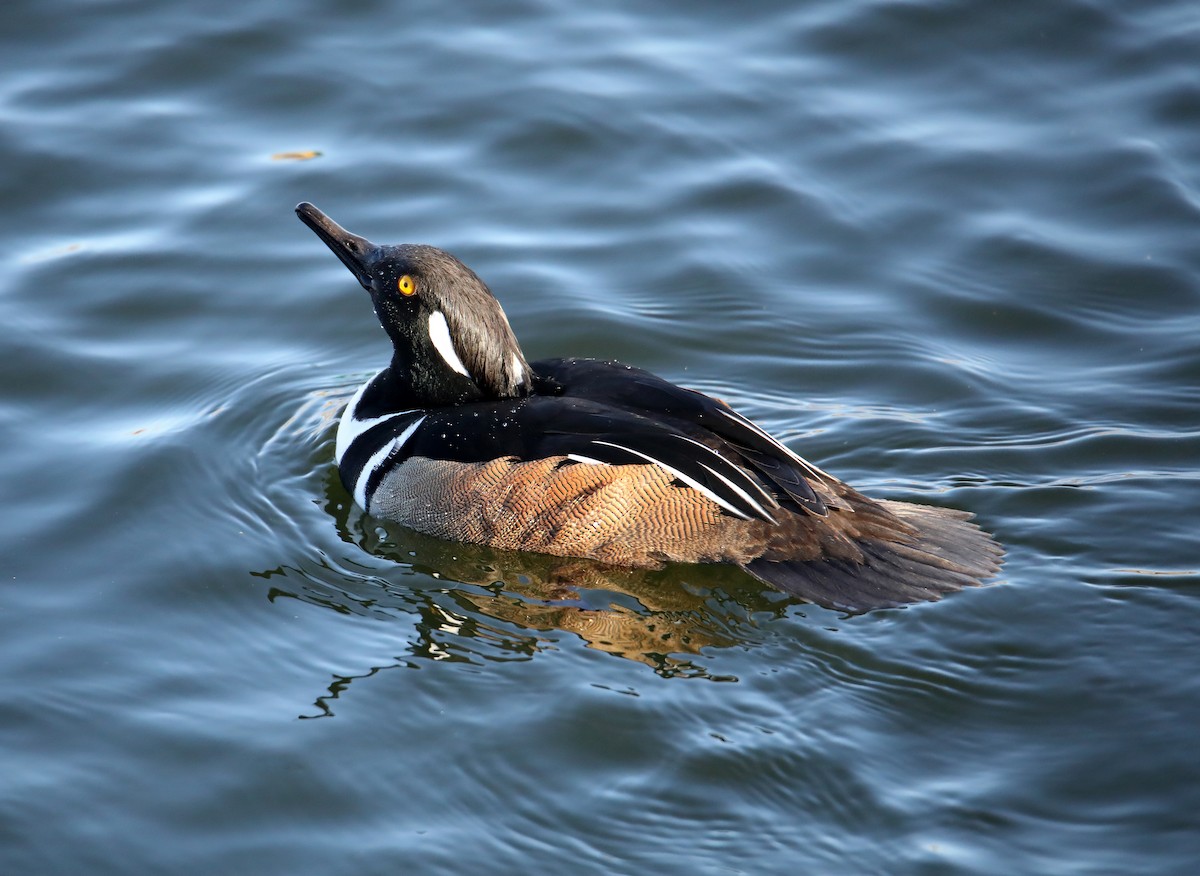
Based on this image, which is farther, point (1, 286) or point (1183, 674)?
point (1, 286)

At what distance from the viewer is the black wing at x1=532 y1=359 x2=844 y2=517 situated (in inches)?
272

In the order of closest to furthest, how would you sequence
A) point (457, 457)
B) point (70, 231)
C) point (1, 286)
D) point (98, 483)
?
point (457, 457), point (98, 483), point (1, 286), point (70, 231)

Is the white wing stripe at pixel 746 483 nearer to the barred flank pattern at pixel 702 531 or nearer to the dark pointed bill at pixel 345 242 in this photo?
the barred flank pattern at pixel 702 531

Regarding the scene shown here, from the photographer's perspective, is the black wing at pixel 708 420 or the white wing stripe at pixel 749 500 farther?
the black wing at pixel 708 420

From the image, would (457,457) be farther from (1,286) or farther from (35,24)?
(35,24)

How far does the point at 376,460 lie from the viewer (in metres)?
7.77

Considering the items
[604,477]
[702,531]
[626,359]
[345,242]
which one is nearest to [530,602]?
[604,477]

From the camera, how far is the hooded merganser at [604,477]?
682cm

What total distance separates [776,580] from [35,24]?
9.48 m

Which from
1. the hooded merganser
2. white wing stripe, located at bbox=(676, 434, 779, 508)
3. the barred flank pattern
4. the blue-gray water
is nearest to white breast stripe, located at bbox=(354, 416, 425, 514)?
the hooded merganser

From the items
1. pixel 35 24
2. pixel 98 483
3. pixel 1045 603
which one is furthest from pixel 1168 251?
pixel 35 24

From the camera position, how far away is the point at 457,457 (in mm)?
7359

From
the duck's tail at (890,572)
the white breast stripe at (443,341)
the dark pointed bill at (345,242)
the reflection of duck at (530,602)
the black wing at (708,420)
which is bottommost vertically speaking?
the reflection of duck at (530,602)

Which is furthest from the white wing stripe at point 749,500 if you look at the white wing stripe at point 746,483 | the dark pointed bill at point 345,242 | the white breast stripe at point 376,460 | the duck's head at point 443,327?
the dark pointed bill at point 345,242
